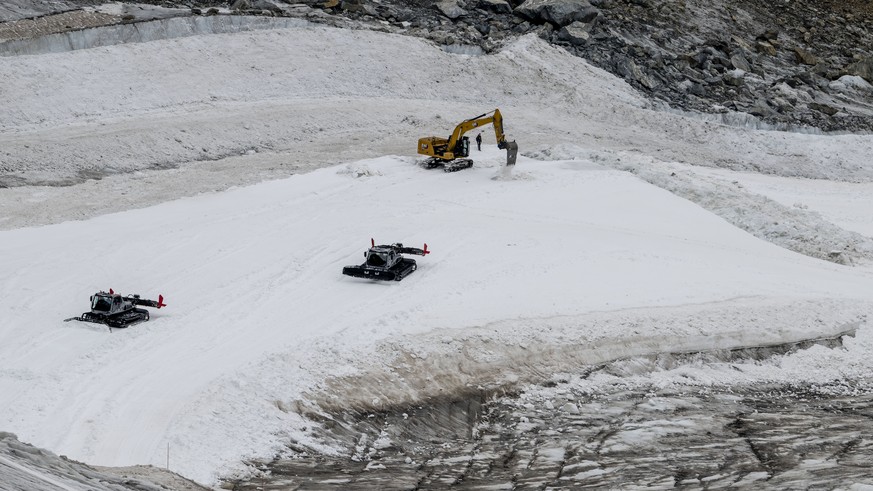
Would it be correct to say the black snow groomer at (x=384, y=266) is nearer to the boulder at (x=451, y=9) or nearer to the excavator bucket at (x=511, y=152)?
the excavator bucket at (x=511, y=152)

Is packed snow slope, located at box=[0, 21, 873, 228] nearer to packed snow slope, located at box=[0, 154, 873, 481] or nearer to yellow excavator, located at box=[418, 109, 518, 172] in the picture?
yellow excavator, located at box=[418, 109, 518, 172]

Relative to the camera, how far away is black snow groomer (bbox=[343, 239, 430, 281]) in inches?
904

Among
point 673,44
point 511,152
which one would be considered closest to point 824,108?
point 673,44

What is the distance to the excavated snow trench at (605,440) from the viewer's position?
15055mm

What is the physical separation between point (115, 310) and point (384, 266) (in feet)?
19.9

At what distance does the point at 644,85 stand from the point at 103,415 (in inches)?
1334

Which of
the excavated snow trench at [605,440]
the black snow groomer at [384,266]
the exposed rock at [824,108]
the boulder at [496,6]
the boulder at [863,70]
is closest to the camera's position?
the excavated snow trench at [605,440]

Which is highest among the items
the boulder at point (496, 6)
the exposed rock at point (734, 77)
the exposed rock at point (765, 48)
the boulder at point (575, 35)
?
the boulder at point (496, 6)

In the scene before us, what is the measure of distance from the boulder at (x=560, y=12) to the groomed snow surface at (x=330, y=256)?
780cm

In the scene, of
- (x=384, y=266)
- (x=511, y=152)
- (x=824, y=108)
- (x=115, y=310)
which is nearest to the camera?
(x=115, y=310)

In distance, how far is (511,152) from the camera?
104 ft

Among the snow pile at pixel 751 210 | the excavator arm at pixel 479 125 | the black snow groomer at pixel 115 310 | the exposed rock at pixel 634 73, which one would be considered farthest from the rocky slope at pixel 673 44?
the black snow groomer at pixel 115 310

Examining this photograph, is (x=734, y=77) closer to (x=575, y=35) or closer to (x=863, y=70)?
(x=575, y=35)

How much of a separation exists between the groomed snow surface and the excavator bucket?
2.04 ft
